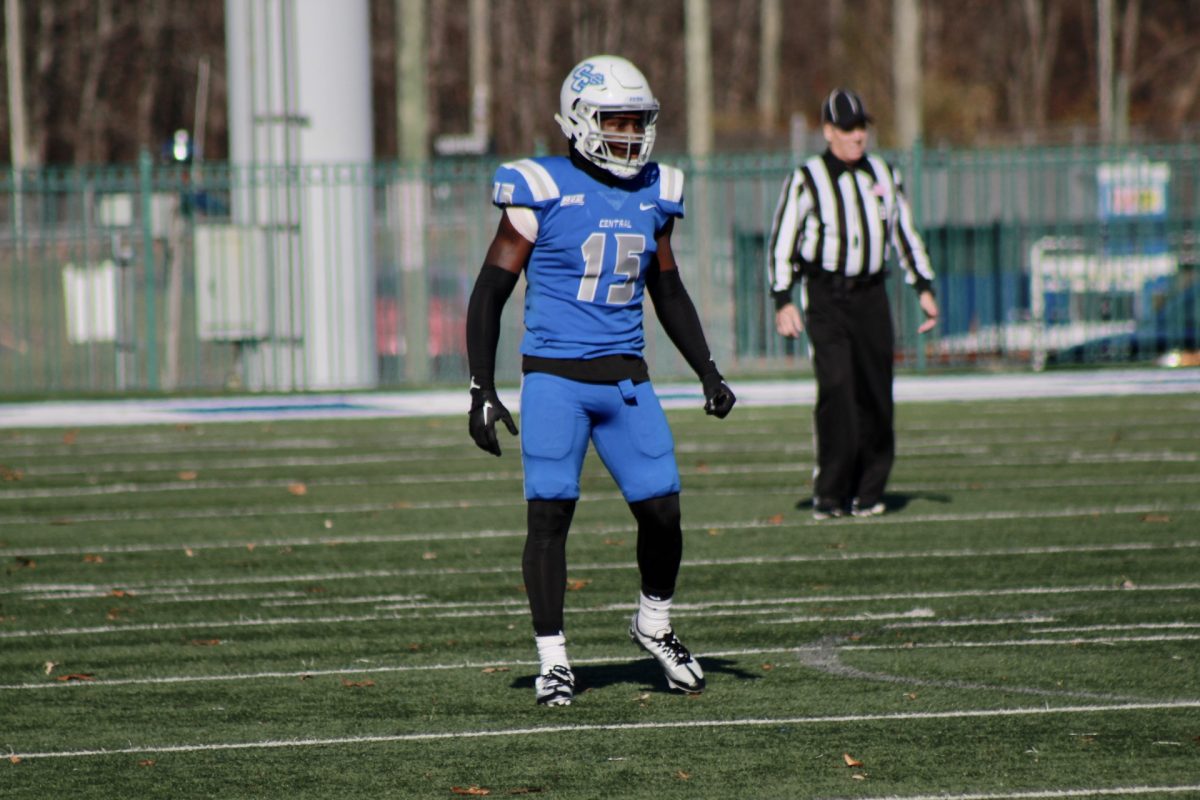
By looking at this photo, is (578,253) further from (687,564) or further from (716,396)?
(687,564)

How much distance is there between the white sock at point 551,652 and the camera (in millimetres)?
6258

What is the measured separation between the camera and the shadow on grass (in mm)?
6582

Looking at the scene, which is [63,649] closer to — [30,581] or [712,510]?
[30,581]

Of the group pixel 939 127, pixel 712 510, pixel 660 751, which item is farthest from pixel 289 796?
pixel 939 127

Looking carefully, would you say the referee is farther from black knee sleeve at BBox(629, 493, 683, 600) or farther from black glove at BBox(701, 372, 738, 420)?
black knee sleeve at BBox(629, 493, 683, 600)

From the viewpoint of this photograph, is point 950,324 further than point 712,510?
Yes

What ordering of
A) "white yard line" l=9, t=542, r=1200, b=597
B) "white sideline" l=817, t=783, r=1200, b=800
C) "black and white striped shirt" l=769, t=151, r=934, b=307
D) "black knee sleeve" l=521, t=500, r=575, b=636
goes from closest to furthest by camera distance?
"white sideline" l=817, t=783, r=1200, b=800, "black knee sleeve" l=521, t=500, r=575, b=636, "white yard line" l=9, t=542, r=1200, b=597, "black and white striped shirt" l=769, t=151, r=934, b=307

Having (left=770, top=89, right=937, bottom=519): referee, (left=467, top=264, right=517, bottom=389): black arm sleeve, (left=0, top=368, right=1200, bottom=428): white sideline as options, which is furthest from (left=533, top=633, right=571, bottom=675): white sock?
(left=0, top=368, right=1200, bottom=428): white sideline

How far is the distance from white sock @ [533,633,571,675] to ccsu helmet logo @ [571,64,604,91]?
5.39 feet

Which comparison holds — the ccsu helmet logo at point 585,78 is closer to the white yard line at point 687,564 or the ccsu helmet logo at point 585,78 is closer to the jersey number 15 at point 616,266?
the jersey number 15 at point 616,266

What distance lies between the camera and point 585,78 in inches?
246

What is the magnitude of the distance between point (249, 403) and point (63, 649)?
12.5m

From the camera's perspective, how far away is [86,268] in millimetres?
23641

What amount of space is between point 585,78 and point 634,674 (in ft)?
6.34
